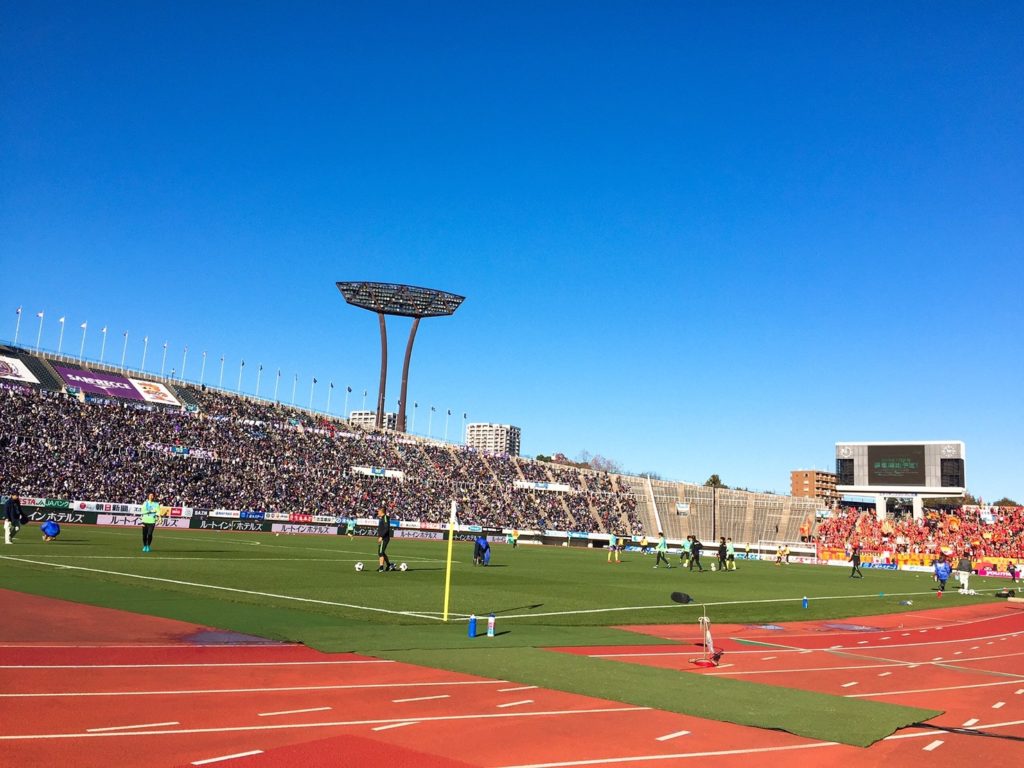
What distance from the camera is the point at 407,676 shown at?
465 inches

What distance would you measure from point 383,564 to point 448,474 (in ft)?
202

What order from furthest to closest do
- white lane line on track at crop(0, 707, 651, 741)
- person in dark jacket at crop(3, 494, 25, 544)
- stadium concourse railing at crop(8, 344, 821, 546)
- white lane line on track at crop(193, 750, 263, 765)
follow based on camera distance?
stadium concourse railing at crop(8, 344, 821, 546)
person in dark jacket at crop(3, 494, 25, 544)
white lane line on track at crop(0, 707, 651, 741)
white lane line on track at crop(193, 750, 263, 765)

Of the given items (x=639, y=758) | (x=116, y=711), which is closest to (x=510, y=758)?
(x=639, y=758)

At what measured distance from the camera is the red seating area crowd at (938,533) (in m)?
74.3

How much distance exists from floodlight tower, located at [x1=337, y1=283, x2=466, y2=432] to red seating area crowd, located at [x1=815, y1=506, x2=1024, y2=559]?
53478mm

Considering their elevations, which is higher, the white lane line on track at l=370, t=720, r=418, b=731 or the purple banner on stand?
the purple banner on stand

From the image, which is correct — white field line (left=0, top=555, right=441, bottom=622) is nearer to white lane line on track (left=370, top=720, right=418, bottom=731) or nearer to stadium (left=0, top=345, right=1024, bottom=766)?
stadium (left=0, top=345, right=1024, bottom=766)

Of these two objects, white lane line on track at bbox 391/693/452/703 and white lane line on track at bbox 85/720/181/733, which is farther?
white lane line on track at bbox 391/693/452/703

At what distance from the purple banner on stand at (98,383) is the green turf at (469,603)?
3800 centimetres

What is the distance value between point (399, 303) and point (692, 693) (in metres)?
96.8

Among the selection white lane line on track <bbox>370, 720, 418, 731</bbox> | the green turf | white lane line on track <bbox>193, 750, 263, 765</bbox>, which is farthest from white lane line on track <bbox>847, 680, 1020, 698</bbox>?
white lane line on track <bbox>193, 750, 263, 765</bbox>

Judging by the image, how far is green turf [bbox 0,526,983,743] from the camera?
11875mm

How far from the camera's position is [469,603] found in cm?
2122

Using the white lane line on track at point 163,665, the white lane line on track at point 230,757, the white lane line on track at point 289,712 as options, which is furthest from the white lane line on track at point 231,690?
the white lane line on track at point 230,757
